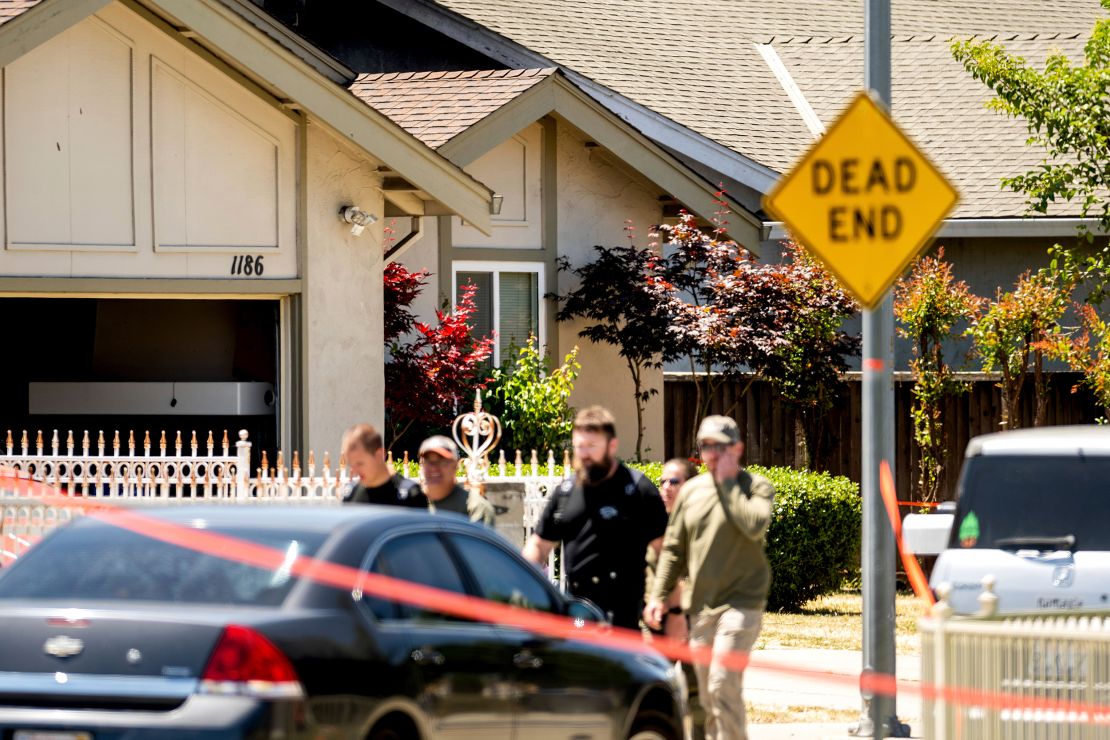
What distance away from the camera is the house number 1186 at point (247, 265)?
52.1 ft

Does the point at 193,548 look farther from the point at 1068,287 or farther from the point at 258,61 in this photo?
the point at 1068,287

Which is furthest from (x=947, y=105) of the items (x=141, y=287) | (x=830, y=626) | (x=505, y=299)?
(x=141, y=287)

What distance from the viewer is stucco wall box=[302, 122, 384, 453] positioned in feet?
53.3

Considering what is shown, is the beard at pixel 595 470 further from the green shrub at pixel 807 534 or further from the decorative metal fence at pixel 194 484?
the green shrub at pixel 807 534

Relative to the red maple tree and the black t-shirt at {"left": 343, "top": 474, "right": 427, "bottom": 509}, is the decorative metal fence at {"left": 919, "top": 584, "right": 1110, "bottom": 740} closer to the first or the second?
the black t-shirt at {"left": 343, "top": 474, "right": 427, "bottom": 509}

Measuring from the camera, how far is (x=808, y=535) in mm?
16469

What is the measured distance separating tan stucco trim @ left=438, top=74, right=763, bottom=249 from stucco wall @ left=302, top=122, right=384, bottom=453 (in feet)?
5.45

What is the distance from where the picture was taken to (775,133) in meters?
24.3

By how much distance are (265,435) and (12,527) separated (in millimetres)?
5564

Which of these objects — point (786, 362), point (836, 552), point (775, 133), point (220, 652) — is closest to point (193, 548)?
point (220, 652)

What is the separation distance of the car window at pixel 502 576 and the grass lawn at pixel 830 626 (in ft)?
20.4

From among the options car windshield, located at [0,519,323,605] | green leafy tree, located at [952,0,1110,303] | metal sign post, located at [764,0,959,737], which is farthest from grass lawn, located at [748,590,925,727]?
car windshield, located at [0,519,323,605]

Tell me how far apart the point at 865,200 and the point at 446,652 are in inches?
113

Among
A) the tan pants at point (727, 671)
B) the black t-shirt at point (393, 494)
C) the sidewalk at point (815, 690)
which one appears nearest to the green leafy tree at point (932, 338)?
the sidewalk at point (815, 690)
